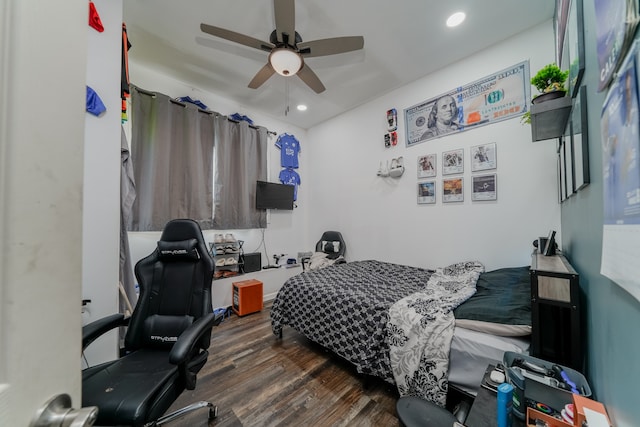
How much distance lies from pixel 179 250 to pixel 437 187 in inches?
114

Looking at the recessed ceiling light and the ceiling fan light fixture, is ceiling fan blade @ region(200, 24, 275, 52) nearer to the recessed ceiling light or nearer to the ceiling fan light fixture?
the ceiling fan light fixture

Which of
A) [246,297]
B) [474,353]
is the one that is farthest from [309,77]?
[246,297]

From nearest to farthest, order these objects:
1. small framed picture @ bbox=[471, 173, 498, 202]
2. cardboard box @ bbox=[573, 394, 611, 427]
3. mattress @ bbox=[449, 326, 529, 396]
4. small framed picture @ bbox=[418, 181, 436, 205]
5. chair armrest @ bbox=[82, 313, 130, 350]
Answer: cardboard box @ bbox=[573, 394, 611, 427], chair armrest @ bbox=[82, 313, 130, 350], mattress @ bbox=[449, 326, 529, 396], small framed picture @ bbox=[471, 173, 498, 202], small framed picture @ bbox=[418, 181, 436, 205]

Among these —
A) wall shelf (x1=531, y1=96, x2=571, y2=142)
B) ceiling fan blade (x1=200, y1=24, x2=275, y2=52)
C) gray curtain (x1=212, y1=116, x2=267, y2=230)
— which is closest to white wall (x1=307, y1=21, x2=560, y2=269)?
wall shelf (x1=531, y1=96, x2=571, y2=142)

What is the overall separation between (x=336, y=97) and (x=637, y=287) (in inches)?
145

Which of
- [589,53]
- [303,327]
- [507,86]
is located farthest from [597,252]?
[507,86]

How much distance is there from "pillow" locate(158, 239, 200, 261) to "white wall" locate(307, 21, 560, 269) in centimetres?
265

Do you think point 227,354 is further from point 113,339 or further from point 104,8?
point 104,8

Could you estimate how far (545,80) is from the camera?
1327mm

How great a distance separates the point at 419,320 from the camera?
5.22 feet

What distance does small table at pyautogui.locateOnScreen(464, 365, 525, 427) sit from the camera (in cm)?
81

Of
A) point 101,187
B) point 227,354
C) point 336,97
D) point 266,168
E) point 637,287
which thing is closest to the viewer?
point 637,287

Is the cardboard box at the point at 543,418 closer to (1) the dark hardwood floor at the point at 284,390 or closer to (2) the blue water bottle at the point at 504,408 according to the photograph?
(2) the blue water bottle at the point at 504,408

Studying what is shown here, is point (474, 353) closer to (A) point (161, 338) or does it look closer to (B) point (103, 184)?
(A) point (161, 338)
